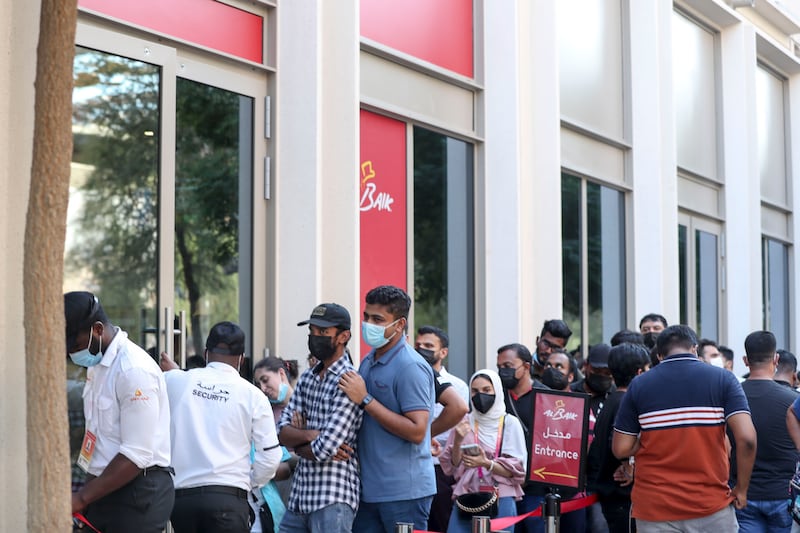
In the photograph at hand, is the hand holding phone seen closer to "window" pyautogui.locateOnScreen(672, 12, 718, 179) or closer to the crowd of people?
the crowd of people

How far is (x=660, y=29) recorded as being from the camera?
57.8ft

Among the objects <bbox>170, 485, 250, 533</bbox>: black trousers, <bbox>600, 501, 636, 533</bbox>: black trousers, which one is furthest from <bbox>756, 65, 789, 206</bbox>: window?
<bbox>170, 485, 250, 533</bbox>: black trousers

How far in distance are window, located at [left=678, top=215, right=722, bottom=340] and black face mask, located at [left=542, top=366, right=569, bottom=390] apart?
9.85m

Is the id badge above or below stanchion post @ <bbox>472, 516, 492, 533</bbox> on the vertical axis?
above

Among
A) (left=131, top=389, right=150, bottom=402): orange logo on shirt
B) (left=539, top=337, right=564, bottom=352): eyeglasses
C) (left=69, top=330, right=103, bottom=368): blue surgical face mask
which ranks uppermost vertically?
(left=69, top=330, right=103, bottom=368): blue surgical face mask

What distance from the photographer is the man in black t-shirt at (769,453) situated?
27.1 ft

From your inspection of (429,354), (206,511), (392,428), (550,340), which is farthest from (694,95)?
(206,511)

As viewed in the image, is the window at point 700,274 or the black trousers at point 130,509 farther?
the window at point 700,274

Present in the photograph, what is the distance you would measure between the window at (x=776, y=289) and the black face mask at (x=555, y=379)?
14.4 m

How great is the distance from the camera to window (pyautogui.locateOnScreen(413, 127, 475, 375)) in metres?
12.1

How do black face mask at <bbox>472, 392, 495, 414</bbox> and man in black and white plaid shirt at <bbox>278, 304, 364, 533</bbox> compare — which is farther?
black face mask at <bbox>472, 392, 495, 414</bbox>

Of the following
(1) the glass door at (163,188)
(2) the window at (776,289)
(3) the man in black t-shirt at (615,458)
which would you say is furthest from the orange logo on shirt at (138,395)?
(2) the window at (776,289)

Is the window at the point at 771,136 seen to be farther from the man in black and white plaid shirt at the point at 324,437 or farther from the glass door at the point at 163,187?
the man in black and white plaid shirt at the point at 324,437

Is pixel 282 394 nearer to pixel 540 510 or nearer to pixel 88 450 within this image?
pixel 540 510
